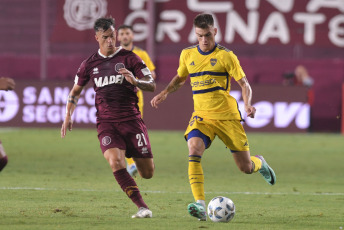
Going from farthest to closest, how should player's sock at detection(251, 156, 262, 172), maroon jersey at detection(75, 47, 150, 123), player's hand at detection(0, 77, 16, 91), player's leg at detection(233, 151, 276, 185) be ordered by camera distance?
player's sock at detection(251, 156, 262, 172) → player's leg at detection(233, 151, 276, 185) → maroon jersey at detection(75, 47, 150, 123) → player's hand at detection(0, 77, 16, 91)

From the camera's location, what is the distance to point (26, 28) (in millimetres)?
25031

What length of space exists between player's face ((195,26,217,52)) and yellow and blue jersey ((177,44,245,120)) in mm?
59

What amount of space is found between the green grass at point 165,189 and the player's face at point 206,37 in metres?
1.69

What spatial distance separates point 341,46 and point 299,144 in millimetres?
6890

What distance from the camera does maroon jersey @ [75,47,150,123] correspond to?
294 inches

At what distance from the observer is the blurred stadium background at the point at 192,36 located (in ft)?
76.3

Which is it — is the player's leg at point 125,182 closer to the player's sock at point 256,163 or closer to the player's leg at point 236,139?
the player's leg at point 236,139

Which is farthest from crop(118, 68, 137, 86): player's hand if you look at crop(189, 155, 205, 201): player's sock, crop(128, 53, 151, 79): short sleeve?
crop(189, 155, 205, 201): player's sock

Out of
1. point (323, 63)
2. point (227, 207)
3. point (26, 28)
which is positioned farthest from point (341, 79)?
point (227, 207)

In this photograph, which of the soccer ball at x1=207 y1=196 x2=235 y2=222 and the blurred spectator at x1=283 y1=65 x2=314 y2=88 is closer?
the soccer ball at x1=207 y1=196 x2=235 y2=222

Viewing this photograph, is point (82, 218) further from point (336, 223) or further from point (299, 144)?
point (299, 144)

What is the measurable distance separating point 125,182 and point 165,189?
264cm

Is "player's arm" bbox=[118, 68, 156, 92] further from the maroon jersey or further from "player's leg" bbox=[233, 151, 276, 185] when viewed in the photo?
"player's leg" bbox=[233, 151, 276, 185]

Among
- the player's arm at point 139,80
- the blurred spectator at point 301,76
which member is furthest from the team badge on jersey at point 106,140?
the blurred spectator at point 301,76
